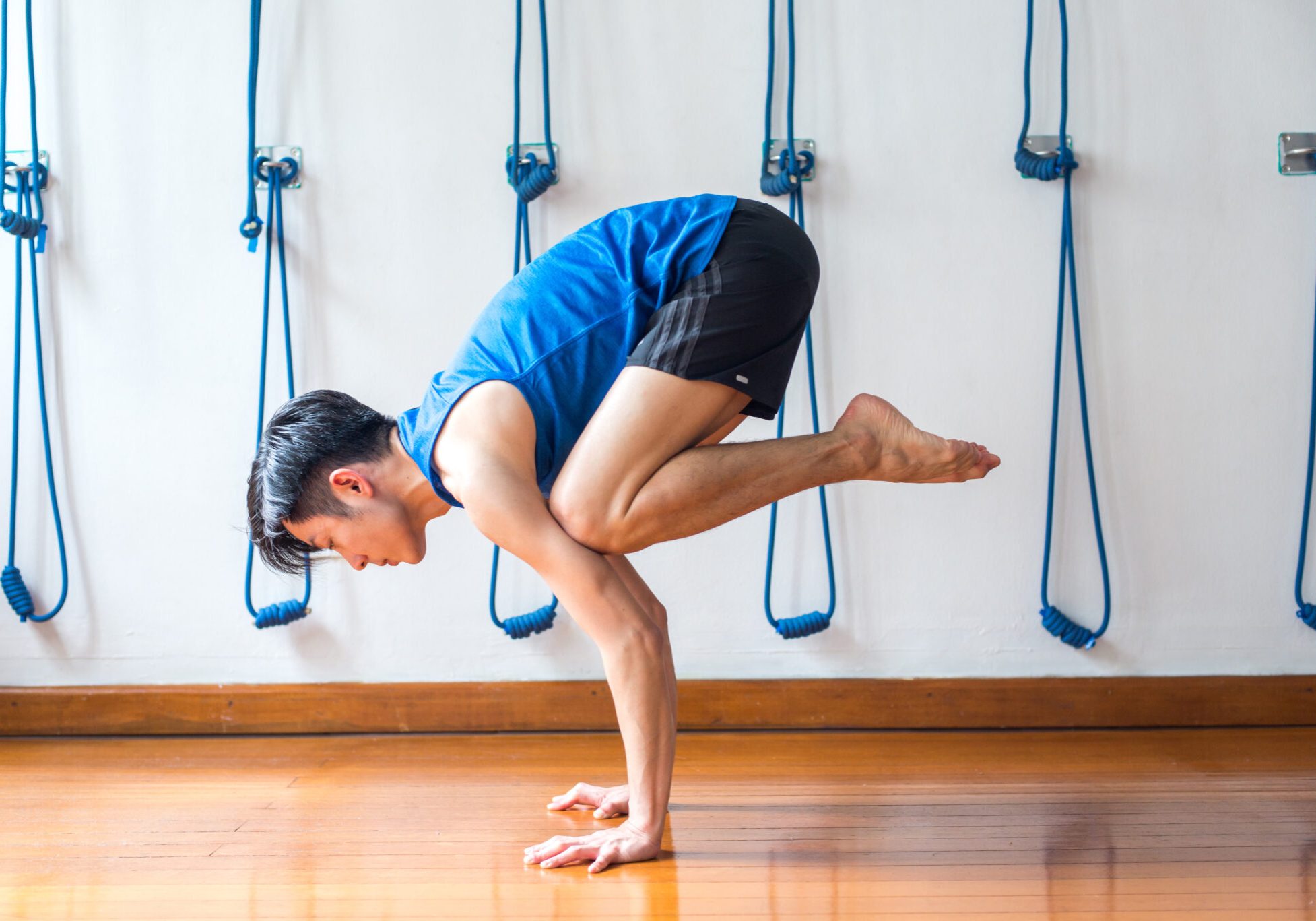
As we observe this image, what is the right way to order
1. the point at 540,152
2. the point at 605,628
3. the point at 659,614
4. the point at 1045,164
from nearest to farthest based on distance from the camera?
1. the point at 605,628
2. the point at 659,614
3. the point at 1045,164
4. the point at 540,152

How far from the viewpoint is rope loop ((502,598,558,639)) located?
2148 millimetres

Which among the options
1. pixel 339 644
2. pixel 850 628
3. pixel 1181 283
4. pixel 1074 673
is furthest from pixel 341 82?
pixel 1074 673

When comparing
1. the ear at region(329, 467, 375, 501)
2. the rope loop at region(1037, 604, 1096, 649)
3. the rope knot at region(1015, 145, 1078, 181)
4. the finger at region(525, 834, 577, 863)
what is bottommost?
the finger at region(525, 834, 577, 863)

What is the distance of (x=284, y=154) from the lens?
85.5 inches

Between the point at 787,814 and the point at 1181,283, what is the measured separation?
136 cm

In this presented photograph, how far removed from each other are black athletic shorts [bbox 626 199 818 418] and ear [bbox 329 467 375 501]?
0.42 meters

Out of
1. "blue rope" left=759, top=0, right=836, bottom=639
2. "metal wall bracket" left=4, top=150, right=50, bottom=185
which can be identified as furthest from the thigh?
"metal wall bracket" left=4, top=150, right=50, bottom=185

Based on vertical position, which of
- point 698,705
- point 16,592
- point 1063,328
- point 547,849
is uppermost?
point 1063,328

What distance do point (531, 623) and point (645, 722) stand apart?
82 cm

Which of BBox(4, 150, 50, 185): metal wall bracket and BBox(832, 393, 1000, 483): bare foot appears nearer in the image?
BBox(832, 393, 1000, 483): bare foot

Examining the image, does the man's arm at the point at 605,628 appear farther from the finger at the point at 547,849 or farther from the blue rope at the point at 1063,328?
the blue rope at the point at 1063,328

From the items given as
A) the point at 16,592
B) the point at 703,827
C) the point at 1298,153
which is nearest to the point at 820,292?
the point at 1298,153

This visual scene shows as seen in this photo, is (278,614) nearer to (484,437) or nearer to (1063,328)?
(484,437)

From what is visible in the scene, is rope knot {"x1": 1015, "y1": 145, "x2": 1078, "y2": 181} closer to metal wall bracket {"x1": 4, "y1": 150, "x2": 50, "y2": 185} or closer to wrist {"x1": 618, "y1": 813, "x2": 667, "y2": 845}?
Result: wrist {"x1": 618, "y1": 813, "x2": 667, "y2": 845}
